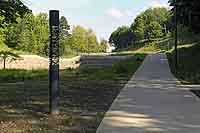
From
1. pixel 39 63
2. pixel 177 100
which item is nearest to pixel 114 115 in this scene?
pixel 177 100

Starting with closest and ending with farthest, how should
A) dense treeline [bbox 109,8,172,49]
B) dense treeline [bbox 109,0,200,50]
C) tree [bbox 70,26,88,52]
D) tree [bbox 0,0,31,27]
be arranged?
tree [bbox 0,0,31,27] < tree [bbox 70,26,88,52] < dense treeline [bbox 109,0,200,50] < dense treeline [bbox 109,8,172,49]

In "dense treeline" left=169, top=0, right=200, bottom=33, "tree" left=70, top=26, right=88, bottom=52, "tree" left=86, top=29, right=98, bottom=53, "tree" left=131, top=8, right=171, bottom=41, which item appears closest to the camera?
"dense treeline" left=169, top=0, right=200, bottom=33

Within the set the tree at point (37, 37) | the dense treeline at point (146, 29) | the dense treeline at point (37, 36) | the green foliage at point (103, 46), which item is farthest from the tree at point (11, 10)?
the green foliage at point (103, 46)

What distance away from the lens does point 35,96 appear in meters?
16.8

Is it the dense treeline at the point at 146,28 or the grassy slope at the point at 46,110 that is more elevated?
the dense treeline at the point at 146,28

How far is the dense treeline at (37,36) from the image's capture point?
40.0 feet

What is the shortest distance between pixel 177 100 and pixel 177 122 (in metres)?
5.04

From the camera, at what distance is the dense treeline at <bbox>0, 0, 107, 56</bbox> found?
12183 mm

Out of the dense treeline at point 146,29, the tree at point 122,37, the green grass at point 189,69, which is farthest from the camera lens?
the tree at point 122,37

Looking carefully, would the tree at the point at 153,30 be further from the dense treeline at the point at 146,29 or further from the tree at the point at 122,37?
the tree at the point at 122,37

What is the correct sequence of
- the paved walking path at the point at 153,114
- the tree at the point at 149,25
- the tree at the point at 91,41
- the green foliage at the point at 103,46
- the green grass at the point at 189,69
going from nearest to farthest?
the paved walking path at the point at 153,114 → the green grass at the point at 189,69 → the tree at the point at 91,41 → the tree at the point at 149,25 → the green foliage at the point at 103,46

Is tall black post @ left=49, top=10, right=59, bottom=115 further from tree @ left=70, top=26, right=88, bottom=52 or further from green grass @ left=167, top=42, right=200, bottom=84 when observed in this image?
tree @ left=70, top=26, right=88, bottom=52

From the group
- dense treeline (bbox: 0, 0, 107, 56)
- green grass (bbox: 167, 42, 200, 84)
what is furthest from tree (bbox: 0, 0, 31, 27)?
green grass (bbox: 167, 42, 200, 84)

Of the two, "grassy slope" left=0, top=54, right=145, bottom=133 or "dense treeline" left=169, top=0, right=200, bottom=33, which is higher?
"dense treeline" left=169, top=0, right=200, bottom=33
